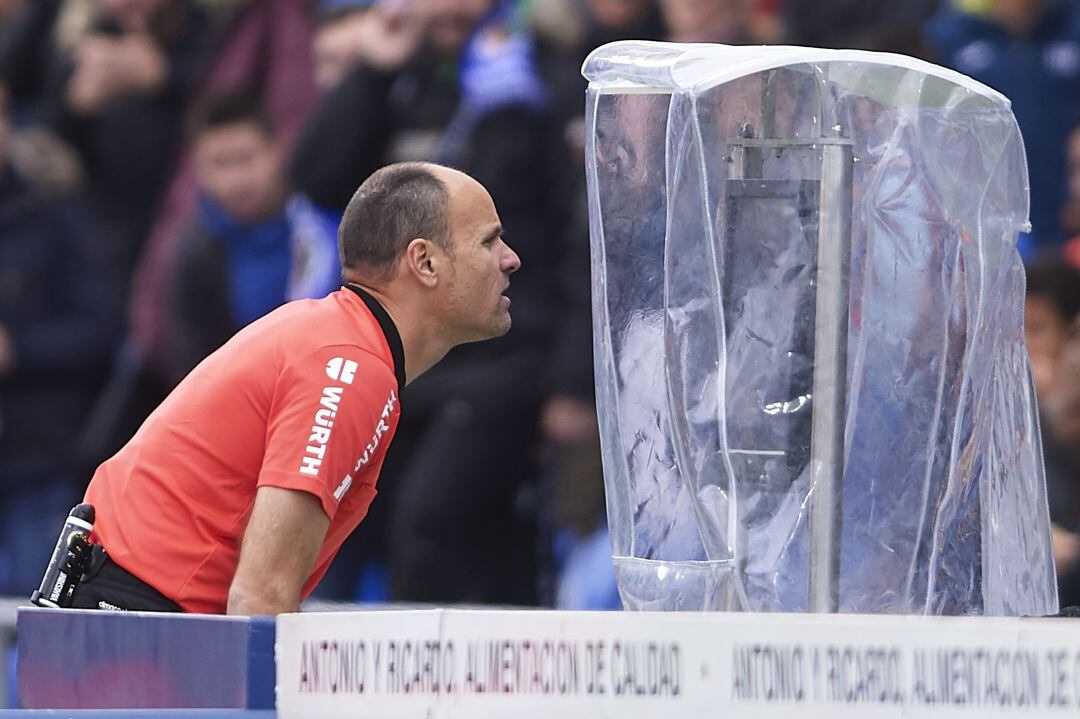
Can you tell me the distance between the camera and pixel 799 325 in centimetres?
352

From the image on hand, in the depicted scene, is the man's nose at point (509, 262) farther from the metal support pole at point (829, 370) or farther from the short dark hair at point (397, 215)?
the metal support pole at point (829, 370)

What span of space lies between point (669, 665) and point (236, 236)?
214 inches

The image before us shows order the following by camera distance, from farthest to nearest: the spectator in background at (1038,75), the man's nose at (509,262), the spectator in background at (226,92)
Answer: the spectator in background at (226,92), the spectator in background at (1038,75), the man's nose at (509,262)

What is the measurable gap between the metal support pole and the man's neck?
957mm

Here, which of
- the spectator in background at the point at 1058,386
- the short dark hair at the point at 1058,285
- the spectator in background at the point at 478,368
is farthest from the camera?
the spectator in background at the point at 478,368

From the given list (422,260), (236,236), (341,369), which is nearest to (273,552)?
(341,369)

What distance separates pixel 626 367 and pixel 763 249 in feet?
1.10

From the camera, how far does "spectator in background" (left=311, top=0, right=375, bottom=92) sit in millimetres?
8031

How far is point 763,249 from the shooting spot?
353 cm

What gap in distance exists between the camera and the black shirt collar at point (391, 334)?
404 cm

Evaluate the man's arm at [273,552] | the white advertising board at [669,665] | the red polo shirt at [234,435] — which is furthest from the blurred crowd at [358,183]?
the white advertising board at [669,665]

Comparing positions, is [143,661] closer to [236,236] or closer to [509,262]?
[509,262]

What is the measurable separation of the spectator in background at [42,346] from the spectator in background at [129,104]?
549 millimetres

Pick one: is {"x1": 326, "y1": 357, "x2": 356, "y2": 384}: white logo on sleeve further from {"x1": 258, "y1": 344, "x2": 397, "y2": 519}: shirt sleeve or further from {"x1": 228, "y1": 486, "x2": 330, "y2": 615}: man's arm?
{"x1": 228, "y1": 486, "x2": 330, "y2": 615}: man's arm
